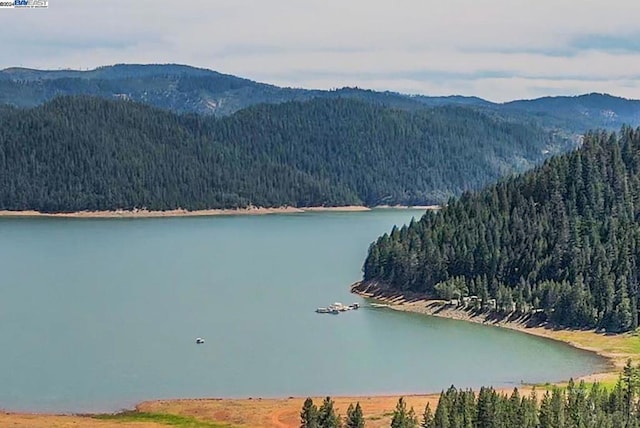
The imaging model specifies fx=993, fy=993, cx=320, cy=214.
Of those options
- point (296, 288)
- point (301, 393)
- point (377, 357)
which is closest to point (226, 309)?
point (296, 288)

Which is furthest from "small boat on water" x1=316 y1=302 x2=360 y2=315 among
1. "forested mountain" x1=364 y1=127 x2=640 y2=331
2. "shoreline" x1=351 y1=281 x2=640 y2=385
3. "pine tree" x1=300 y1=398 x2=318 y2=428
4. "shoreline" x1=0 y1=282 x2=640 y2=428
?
"pine tree" x1=300 y1=398 x2=318 y2=428

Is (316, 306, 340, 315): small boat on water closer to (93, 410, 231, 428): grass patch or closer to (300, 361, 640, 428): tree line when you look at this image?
(93, 410, 231, 428): grass patch

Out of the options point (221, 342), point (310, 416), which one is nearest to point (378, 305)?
point (221, 342)

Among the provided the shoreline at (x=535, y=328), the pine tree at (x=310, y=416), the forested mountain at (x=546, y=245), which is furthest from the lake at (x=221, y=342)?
the pine tree at (x=310, y=416)

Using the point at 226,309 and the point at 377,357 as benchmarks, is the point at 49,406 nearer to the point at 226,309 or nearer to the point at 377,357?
the point at 377,357

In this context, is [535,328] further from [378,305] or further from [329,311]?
[329,311]

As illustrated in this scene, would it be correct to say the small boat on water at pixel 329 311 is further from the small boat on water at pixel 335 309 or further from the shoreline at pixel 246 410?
the shoreline at pixel 246 410
